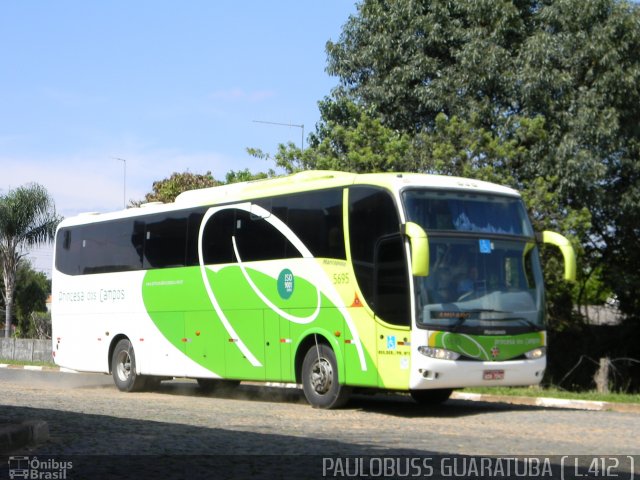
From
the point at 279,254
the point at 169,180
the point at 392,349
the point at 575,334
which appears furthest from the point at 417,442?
the point at 169,180

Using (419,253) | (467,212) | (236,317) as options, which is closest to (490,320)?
(467,212)

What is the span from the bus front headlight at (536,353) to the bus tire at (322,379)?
8.90 ft

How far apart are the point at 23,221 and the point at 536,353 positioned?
3345 centimetres

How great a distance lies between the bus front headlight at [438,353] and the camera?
14.3m

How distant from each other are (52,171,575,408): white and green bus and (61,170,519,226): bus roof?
36mm

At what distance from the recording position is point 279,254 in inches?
665

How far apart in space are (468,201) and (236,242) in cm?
443

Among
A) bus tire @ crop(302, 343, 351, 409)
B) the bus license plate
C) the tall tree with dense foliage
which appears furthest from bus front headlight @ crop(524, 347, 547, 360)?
the tall tree with dense foliage

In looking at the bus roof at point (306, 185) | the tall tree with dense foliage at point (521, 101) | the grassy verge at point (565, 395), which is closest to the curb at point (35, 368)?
the tall tree with dense foliage at point (521, 101)

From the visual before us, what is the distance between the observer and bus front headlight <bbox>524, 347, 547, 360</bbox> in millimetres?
15328

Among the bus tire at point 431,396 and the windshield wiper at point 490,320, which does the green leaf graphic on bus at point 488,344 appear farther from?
the bus tire at point 431,396

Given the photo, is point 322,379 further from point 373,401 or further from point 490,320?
point 490,320

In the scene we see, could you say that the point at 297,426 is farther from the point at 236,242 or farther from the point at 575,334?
the point at 575,334

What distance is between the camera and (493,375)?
48.7ft
